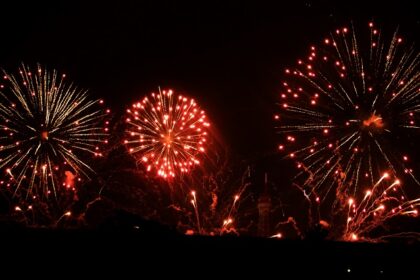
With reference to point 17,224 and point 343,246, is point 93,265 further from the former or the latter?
point 343,246

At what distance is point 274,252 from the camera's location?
4.87 m

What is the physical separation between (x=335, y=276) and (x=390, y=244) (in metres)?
0.69

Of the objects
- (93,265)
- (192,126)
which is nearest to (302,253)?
(93,265)

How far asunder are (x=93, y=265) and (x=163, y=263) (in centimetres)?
74

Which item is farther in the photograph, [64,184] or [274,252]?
[64,184]

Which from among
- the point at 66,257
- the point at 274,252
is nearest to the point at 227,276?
the point at 274,252

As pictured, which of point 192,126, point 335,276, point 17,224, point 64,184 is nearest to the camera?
point 17,224

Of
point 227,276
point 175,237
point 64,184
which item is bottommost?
point 227,276

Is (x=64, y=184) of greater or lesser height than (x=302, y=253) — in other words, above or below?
above

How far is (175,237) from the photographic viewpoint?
186 inches

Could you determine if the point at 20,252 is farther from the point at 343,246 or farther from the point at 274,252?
the point at 343,246

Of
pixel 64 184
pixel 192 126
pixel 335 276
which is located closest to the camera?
pixel 335 276

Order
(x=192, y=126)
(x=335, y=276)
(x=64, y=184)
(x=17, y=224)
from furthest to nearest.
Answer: (x=64, y=184) → (x=192, y=126) → (x=335, y=276) → (x=17, y=224)

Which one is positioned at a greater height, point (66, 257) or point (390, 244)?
point (390, 244)
